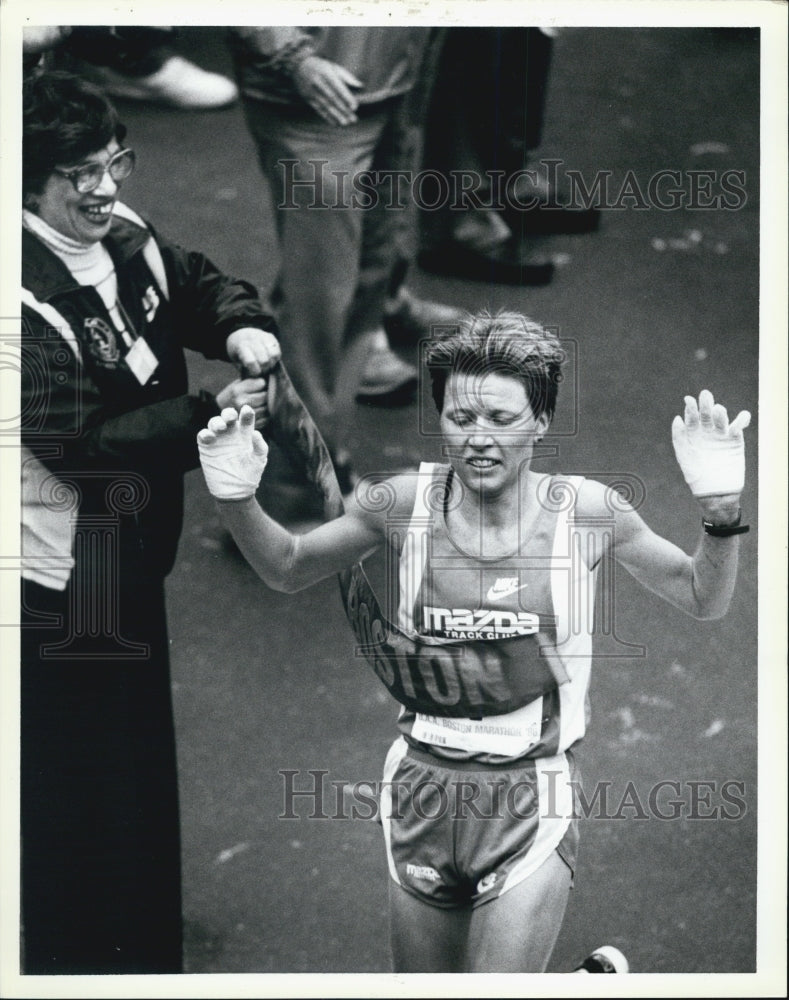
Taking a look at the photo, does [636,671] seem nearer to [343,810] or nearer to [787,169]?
[343,810]

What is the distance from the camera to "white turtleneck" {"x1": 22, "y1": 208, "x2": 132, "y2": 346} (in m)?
4.26

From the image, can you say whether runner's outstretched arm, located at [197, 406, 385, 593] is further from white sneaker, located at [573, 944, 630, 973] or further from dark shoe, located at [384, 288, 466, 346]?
white sneaker, located at [573, 944, 630, 973]

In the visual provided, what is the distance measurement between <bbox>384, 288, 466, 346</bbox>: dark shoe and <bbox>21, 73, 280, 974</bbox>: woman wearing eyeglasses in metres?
0.42

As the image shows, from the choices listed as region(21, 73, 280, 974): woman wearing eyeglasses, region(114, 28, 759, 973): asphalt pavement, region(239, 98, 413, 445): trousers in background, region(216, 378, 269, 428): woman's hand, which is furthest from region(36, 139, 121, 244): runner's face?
region(216, 378, 269, 428): woman's hand

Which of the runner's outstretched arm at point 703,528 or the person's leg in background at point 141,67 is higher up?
the person's leg in background at point 141,67

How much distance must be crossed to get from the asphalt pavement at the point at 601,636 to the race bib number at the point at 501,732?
0.77ft

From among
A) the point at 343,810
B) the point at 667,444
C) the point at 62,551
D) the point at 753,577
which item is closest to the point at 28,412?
the point at 62,551

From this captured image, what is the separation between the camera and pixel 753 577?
4285 mm

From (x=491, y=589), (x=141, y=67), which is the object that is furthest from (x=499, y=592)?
(x=141, y=67)

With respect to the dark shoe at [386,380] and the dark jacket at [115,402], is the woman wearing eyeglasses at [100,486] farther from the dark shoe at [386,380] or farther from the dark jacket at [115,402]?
the dark shoe at [386,380]

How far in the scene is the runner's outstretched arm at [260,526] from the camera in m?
4.11

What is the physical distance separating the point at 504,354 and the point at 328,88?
1.07m

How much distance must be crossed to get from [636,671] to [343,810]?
109 cm

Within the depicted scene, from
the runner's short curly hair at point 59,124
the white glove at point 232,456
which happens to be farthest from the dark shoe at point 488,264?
the runner's short curly hair at point 59,124
